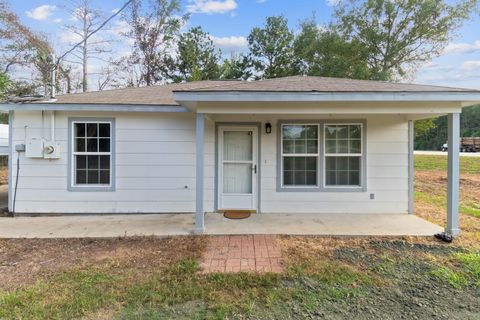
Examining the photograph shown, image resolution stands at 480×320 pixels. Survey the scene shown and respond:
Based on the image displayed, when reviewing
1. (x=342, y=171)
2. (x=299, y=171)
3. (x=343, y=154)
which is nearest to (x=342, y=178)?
(x=342, y=171)

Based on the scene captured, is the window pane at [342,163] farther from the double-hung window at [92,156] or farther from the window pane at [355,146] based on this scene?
the double-hung window at [92,156]

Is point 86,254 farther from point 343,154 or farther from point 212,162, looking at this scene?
point 343,154

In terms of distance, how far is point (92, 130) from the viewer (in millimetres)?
6605

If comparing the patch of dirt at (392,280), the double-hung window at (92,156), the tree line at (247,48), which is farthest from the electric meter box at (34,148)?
the tree line at (247,48)

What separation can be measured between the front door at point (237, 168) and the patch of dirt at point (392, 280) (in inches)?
80.1

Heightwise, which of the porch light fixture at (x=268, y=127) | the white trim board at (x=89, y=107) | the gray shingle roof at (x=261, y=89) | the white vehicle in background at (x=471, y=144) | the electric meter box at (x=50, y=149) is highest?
the white vehicle in background at (x=471, y=144)

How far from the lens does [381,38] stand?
19.3m

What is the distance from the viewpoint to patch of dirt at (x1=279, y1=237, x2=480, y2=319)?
112 inches

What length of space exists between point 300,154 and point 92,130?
15.6ft

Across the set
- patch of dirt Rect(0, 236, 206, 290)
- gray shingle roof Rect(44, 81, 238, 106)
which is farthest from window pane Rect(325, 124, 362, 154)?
patch of dirt Rect(0, 236, 206, 290)

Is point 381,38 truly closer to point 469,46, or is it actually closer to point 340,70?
point 340,70

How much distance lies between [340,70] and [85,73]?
55.9 feet

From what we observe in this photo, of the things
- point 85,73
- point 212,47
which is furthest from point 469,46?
point 85,73

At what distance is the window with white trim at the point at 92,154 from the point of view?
6574 millimetres
